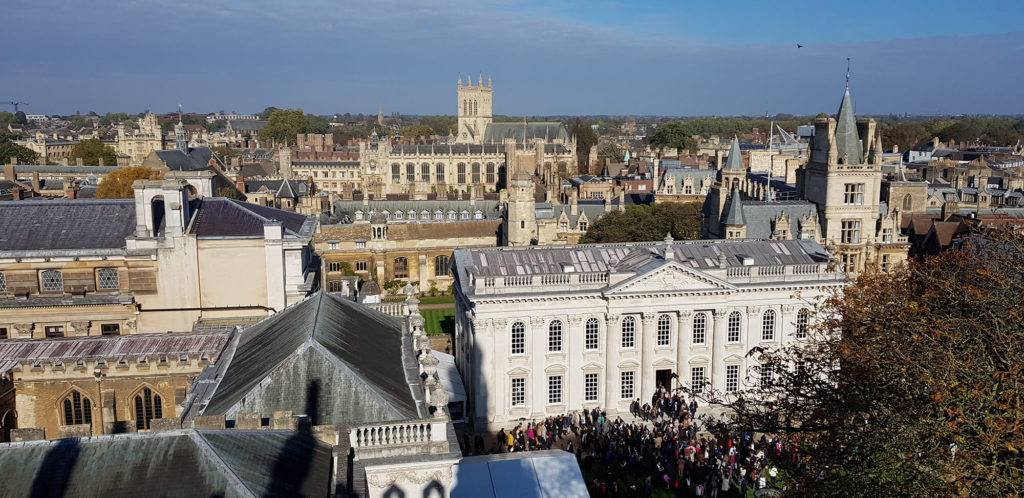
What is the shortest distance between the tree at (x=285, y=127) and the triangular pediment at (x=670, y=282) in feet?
475

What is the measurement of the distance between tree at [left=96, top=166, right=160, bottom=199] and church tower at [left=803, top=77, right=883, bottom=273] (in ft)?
170

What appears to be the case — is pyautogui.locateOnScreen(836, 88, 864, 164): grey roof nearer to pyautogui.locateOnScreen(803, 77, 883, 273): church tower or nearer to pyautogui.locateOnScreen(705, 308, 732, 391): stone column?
pyautogui.locateOnScreen(803, 77, 883, 273): church tower

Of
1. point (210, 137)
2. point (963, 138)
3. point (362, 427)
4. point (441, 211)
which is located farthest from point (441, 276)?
point (210, 137)

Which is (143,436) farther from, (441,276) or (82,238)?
(441,276)

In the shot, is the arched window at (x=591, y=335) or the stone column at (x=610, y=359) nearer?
the stone column at (x=610, y=359)

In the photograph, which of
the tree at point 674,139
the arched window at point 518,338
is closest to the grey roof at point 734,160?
the arched window at point 518,338

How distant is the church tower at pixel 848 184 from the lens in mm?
49844

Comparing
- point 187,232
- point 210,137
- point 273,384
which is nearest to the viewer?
point 273,384

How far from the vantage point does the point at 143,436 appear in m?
12.1

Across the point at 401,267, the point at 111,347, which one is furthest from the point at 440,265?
the point at 111,347

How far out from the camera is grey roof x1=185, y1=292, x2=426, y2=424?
653 inches

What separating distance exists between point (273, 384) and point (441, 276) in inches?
1832

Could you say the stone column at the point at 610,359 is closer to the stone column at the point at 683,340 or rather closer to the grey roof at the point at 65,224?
the stone column at the point at 683,340

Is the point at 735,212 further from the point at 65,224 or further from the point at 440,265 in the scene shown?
the point at 65,224
